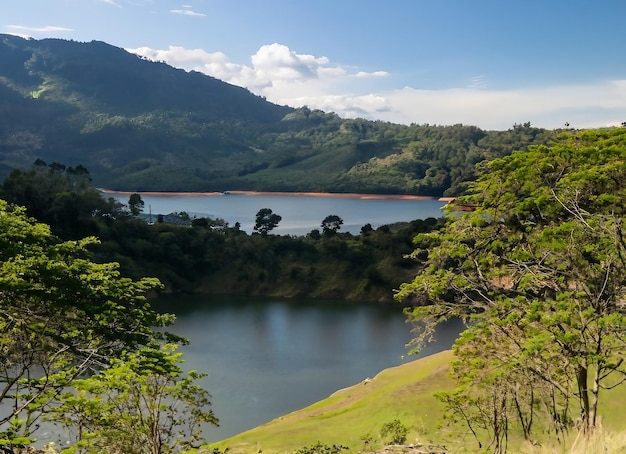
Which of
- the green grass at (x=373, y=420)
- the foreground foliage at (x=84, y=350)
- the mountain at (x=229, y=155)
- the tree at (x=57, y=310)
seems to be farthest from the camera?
the mountain at (x=229, y=155)

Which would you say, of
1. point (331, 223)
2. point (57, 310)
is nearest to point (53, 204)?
point (331, 223)

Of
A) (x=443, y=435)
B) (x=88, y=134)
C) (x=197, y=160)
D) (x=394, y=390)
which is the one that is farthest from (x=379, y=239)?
(x=88, y=134)

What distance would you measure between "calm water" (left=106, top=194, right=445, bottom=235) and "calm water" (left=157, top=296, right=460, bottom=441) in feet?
107

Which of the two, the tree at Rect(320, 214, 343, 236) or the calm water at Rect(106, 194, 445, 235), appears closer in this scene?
the tree at Rect(320, 214, 343, 236)

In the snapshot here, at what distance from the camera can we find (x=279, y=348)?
37.2 m

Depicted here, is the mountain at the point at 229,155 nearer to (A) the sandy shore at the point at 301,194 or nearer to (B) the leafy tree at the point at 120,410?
(A) the sandy shore at the point at 301,194

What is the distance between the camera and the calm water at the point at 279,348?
28250 millimetres

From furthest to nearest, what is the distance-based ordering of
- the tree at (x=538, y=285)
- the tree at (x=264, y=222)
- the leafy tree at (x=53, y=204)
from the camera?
the tree at (x=264, y=222), the leafy tree at (x=53, y=204), the tree at (x=538, y=285)

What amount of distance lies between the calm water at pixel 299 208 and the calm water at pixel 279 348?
32477mm

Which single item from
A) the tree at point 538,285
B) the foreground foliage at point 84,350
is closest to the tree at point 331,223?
the tree at point 538,285

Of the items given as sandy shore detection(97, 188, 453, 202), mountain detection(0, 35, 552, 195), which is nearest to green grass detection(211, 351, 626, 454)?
mountain detection(0, 35, 552, 195)

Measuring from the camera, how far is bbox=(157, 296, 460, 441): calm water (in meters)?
28.2

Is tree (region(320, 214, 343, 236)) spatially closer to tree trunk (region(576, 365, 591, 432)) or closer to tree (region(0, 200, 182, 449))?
tree (region(0, 200, 182, 449))

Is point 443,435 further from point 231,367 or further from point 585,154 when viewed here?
point 231,367
